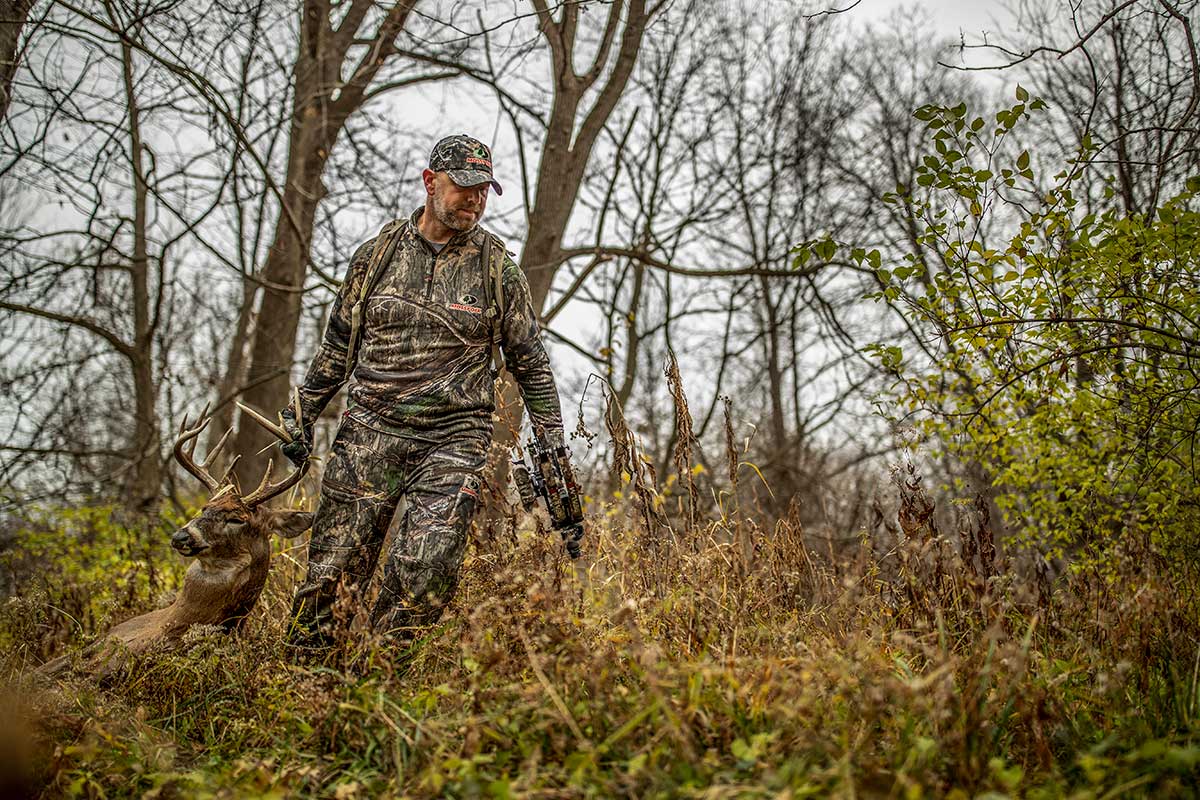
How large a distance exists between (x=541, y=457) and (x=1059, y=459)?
321 centimetres

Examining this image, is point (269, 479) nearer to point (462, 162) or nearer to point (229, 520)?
point (229, 520)

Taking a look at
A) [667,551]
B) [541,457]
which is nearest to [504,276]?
[541,457]

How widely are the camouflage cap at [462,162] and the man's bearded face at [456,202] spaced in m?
0.03

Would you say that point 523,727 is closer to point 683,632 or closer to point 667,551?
point 683,632

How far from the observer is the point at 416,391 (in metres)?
4.41

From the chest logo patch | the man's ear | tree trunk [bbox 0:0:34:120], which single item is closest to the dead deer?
the man's ear

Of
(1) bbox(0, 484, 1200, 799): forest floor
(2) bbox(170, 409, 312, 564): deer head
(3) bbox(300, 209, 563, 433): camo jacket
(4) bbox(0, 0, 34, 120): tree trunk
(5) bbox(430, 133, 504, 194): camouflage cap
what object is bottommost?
(1) bbox(0, 484, 1200, 799): forest floor

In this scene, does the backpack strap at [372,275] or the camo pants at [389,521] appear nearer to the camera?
the camo pants at [389,521]

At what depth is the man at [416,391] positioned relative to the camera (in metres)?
4.24

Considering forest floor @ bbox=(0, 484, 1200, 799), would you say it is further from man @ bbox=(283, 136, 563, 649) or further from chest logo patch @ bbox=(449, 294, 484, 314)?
chest logo patch @ bbox=(449, 294, 484, 314)

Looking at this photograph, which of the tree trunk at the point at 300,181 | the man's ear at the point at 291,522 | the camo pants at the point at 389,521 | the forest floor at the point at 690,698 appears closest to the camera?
the forest floor at the point at 690,698

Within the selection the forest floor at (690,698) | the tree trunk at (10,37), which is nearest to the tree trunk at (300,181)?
the tree trunk at (10,37)

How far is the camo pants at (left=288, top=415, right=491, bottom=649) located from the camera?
415 centimetres

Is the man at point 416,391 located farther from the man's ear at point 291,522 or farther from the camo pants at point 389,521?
the man's ear at point 291,522
